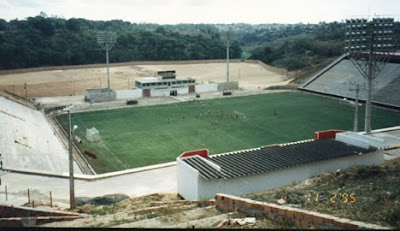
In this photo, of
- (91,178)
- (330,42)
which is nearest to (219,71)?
(330,42)

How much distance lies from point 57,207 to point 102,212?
341 centimetres

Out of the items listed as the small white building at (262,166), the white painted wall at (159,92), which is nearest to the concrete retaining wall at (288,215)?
the small white building at (262,166)

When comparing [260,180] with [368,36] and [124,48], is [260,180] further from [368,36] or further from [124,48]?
[124,48]

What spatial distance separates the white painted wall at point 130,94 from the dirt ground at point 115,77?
11.9 metres

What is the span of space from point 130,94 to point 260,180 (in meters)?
43.0

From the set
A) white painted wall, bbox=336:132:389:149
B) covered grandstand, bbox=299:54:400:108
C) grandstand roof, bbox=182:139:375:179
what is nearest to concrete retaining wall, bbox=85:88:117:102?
covered grandstand, bbox=299:54:400:108

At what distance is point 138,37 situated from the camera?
423ft

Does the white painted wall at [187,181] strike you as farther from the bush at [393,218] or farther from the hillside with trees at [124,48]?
the hillside with trees at [124,48]

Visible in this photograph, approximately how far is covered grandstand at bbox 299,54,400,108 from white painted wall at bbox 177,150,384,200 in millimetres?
29508

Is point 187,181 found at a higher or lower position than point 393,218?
lower

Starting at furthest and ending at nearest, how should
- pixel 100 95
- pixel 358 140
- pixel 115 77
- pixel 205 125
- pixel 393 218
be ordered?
pixel 115 77 < pixel 100 95 < pixel 205 125 < pixel 358 140 < pixel 393 218

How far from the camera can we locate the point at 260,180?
75.9 ft

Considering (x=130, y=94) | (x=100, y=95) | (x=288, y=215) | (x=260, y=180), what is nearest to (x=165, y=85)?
(x=130, y=94)

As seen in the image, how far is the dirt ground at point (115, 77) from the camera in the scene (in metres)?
75.4
